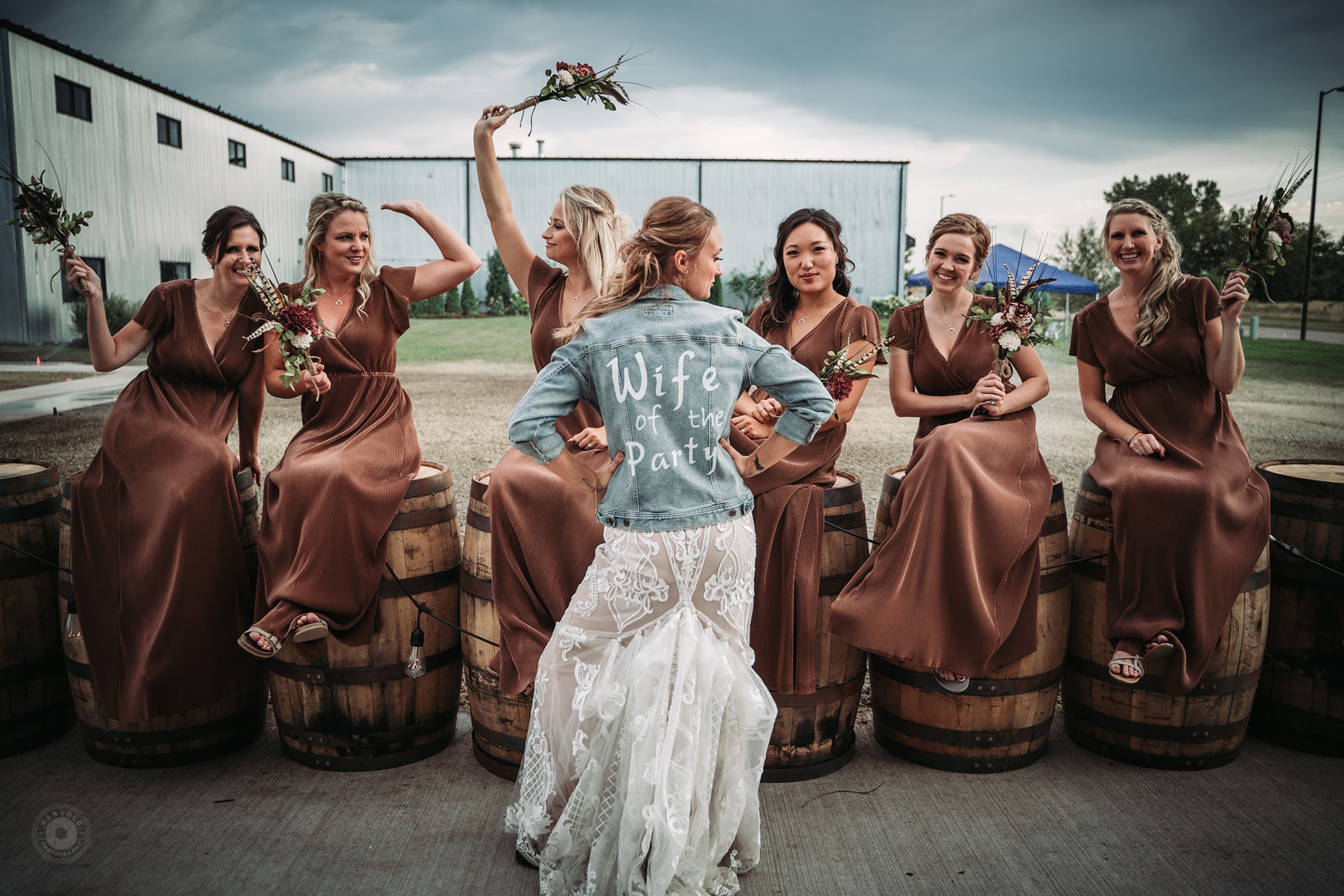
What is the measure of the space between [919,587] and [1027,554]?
1.36 feet

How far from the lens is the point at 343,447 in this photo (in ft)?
10.2

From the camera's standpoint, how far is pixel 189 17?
353 inches

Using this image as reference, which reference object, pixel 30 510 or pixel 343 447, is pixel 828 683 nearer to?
pixel 343 447

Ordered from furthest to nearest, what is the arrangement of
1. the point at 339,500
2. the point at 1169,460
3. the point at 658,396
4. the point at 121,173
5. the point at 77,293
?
the point at 121,173
the point at 77,293
the point at 1169,460
the point at 339,500
the point at 658,396

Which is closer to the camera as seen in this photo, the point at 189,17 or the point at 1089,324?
the point at 1089,324

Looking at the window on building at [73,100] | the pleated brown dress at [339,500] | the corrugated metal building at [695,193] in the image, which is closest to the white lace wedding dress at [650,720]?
the pleated brown dress at [339,500]

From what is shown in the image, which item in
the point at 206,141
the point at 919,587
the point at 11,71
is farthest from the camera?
the point at 206,141

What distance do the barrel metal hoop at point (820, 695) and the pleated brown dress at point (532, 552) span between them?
0.81m

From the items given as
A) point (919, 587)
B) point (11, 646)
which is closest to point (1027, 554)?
point (919, 587)

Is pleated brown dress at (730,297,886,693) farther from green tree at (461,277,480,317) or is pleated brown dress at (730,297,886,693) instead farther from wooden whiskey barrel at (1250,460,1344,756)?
green tree at (461,277,480,317)

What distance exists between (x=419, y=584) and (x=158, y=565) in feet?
2.91

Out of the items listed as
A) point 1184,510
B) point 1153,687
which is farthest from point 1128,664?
point 1184,510

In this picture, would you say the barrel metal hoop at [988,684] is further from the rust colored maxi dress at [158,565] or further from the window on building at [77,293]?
the window on building at [77,293]

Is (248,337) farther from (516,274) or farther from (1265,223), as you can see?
(1265,223)
